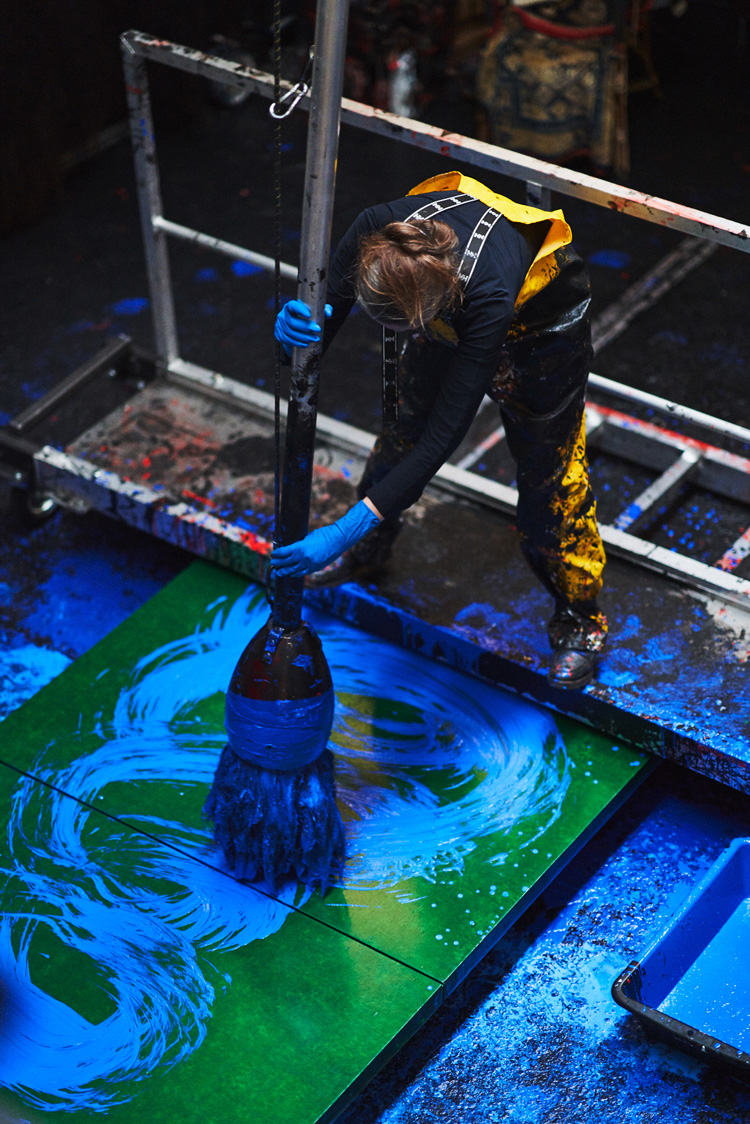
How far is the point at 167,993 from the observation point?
307 cm

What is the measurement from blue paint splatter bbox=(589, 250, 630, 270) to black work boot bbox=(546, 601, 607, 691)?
2.33 metres

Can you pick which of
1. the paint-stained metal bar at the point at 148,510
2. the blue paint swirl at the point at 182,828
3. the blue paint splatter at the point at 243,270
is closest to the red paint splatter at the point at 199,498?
the paint-stained metal bar at the point at 148,510

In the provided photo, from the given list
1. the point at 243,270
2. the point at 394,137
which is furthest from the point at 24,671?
the point at 243,270

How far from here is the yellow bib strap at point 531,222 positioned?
10.0ft

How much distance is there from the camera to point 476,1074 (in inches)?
123

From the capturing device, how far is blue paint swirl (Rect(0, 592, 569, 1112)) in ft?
9.86

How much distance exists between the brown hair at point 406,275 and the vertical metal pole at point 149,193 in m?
1.58

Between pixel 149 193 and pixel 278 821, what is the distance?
2076mm

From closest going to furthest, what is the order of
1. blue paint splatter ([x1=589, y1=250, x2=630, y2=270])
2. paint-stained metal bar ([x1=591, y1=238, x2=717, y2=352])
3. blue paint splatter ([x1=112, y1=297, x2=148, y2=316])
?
1. paint-stained metal bar ([x1=591, y1=238, x2=717, y2=352])
2. blue paint splatter ([x1=112, y1=297, x2=148, y2=316])
3. blue paint splatter ([x1=589, y1=250, x2=630, y2=270])

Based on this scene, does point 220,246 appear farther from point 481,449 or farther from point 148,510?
point 481,449

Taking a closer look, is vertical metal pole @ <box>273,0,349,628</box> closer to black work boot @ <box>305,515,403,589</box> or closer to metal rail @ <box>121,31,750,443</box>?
black work boot @ <box>305,515,403,589</box>

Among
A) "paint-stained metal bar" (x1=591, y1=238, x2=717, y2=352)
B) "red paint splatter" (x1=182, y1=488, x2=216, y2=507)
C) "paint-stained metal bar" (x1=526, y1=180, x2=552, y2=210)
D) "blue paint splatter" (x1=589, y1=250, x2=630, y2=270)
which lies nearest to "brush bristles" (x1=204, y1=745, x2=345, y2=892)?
"red paint splatter" (x1=182, y1=488, x2=216, y2=507)

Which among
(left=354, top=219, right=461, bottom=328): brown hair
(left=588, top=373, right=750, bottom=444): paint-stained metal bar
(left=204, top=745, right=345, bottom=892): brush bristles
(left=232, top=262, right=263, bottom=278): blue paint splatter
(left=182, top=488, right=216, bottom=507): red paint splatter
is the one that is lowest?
(left=204, top=745, right=345, bottom=892): brush bristles

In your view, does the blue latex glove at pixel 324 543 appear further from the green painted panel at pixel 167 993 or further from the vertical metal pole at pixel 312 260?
the green painted panel at pixel 167 993
